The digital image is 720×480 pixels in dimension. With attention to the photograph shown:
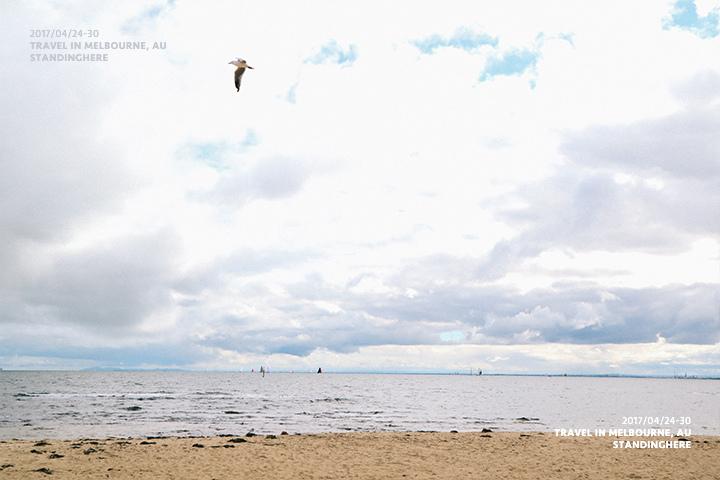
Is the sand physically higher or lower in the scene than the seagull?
lower

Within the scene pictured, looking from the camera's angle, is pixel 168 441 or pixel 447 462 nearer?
pixel 447 462

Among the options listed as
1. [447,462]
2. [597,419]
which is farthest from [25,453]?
[597,419]

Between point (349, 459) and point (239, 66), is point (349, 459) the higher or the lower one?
the lower one

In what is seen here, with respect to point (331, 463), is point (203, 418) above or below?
below

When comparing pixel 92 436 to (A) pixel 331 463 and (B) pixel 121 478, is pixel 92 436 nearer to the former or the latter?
(B) pixel 121 478

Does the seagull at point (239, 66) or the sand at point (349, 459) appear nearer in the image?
the seagull at point (239, 66)

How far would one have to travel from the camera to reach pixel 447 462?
20.6 meters

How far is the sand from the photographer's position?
18.2 metres

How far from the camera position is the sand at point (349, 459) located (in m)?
18.2

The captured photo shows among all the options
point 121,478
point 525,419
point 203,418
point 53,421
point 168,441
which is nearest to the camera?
point 121,478

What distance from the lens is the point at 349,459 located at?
20969mm

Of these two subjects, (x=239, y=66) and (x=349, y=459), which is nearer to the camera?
(x=239, y=66)

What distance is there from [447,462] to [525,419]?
2501 cm

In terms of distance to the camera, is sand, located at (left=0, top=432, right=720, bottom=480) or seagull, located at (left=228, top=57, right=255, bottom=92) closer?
seagull, located at (left=228, top=57, right=255, bottom=92)
